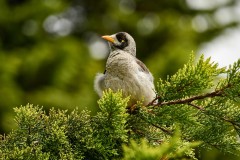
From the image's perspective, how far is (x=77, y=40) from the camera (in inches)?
448

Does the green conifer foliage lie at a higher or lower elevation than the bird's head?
lower

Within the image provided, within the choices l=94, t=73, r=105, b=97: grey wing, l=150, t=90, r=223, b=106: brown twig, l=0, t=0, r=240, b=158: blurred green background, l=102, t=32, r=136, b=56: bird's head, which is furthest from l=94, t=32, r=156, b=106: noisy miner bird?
l=0, t=0, r=240, b=158: blurred green background

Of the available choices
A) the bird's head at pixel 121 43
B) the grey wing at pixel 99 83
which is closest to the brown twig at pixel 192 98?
the grey wing at pixel 99 83

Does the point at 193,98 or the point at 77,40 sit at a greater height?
the point at 77,40

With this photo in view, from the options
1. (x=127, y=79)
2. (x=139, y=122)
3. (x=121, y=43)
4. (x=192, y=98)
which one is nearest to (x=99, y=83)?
(x=127, y=79)

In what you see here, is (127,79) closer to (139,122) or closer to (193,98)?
(139,122)

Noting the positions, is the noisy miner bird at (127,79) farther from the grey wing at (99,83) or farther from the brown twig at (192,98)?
the brown twig at (192,98)

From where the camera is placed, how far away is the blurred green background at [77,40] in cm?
890

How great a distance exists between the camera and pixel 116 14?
1183 centimetres

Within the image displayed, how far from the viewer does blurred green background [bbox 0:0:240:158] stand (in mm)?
8898

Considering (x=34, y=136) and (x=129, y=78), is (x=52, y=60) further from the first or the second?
(x=34, y=136)

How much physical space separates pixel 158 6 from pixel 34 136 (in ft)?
32.0

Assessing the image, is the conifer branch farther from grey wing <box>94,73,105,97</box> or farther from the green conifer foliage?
grey wing <box>94,73,105,97</box>

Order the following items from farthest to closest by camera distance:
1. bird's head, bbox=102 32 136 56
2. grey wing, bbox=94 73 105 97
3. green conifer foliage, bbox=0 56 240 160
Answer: bird's head, bbox=102 32 136 56
grey wing, bbox=94 73 105 97
green conifer foliage, bbox=0 56 240 160
